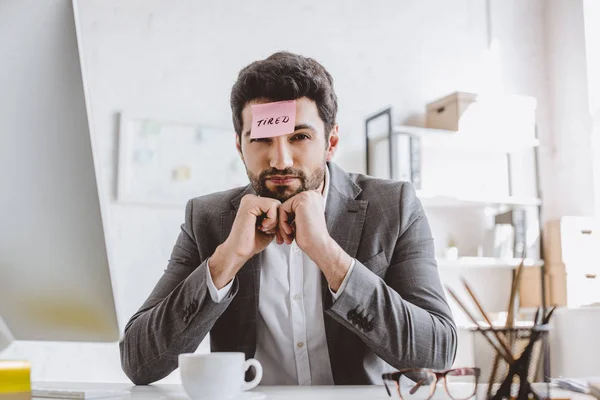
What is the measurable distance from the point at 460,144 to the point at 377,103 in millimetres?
487

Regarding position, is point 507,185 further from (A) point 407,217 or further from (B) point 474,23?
(A) point 407,217

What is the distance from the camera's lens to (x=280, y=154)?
4.78 feet

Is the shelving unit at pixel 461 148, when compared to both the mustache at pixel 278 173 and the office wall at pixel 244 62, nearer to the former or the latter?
the office wall at pixel 244 62

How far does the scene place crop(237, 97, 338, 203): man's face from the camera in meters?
1.47

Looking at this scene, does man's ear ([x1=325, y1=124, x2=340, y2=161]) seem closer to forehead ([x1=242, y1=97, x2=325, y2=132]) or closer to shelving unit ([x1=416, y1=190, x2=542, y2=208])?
forehead ([x1=242, y1=97, x2=325, y2=132])

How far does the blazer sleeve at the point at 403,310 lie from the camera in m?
1.23

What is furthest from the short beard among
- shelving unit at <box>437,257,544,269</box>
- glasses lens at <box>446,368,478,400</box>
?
shelving unit at <box>437,257,544,269</box>

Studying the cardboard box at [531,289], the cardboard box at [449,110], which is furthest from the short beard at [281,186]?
the cardboard box at [531,289]

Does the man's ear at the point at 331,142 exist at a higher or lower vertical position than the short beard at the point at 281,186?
higher

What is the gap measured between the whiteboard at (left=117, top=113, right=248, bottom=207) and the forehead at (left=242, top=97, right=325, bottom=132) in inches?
Answer: 56.5

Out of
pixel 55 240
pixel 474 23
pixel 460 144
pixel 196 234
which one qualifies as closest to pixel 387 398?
pixel 55 240

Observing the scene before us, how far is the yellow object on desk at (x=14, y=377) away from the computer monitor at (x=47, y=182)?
5 cm

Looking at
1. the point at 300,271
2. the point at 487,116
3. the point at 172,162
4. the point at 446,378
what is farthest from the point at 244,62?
the point at 446,378

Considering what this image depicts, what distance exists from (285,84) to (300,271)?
17.8 inches
